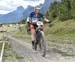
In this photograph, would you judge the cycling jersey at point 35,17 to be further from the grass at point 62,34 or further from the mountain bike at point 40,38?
the grass at point 62,34

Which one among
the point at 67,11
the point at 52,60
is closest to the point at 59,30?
the point at 67,11

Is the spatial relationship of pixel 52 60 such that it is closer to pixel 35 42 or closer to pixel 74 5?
pixel 35 42

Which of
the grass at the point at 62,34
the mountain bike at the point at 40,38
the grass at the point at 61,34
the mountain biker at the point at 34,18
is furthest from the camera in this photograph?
the grass at the point at 62,34

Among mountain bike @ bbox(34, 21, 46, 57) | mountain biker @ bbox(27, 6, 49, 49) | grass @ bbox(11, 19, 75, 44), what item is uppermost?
mountain biker @ bbox(27, 6, 49, 49)

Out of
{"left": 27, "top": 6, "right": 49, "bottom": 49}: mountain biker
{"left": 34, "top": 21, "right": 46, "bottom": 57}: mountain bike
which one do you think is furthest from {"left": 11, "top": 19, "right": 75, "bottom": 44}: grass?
{"left": 34, "top": 21, "right": 46, "bottom": 57}: mountain bike

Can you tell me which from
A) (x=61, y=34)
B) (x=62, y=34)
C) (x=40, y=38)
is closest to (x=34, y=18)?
(x=40, y=38)

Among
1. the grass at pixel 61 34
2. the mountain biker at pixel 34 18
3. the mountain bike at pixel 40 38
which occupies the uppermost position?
the mountain biker at pixel 34 18

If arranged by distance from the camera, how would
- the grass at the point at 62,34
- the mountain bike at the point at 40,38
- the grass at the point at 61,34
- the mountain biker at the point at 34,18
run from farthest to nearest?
the grass at the point at 62,34 → the grass at the point at 61,34 → the mountain biker at the point at 34,18 → the mountain bike at the point at 40,38

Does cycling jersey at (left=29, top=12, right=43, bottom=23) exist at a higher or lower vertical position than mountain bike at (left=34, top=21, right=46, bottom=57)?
higher

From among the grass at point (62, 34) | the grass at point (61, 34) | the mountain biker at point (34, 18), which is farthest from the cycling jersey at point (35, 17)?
the grass at point (62, 34)

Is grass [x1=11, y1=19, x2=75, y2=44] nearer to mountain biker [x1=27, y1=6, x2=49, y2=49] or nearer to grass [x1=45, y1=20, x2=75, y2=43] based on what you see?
grass [x1=45, y1=20, x2=75, y2=43]

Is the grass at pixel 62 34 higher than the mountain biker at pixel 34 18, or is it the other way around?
the mountain biker at pixel 34 18

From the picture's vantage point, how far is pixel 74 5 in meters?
64.4

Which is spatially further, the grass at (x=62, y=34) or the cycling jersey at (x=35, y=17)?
the grass at (x=62, y=34)
